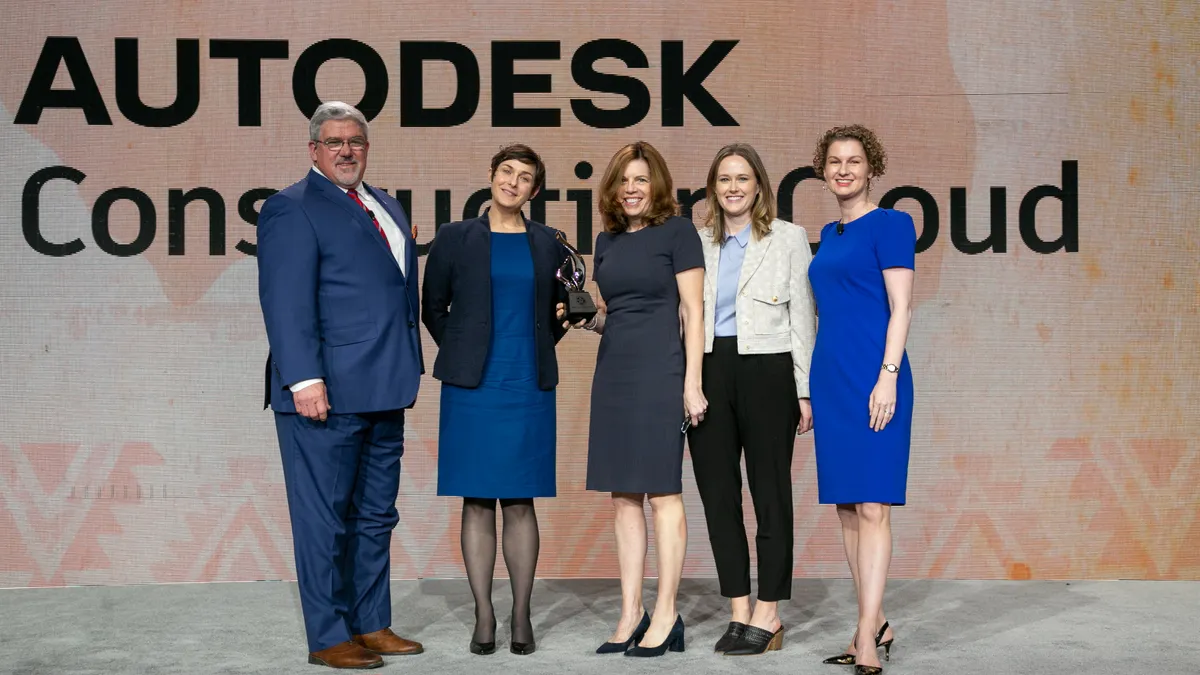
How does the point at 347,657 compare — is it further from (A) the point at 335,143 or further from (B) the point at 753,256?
(B) the point at 753,256

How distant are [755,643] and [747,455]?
56cm

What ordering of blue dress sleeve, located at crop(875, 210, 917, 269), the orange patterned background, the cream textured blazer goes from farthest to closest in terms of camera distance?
the orange patterned background
the cream textured blazer
blue dress sleeve, located at crop(875, 210, 917, 269)

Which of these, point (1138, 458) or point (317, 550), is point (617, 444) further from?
point (1138, 458)

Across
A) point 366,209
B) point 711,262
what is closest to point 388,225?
point 366,209

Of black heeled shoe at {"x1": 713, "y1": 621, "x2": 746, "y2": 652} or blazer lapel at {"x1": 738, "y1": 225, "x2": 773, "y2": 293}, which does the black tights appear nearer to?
black heeled shoe at {"x1": 713, "y1": 621, "x2": 746, "y2": 652}

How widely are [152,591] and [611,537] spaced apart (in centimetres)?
181

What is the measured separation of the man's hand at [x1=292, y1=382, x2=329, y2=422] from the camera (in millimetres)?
3320

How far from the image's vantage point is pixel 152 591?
4605 millimetres

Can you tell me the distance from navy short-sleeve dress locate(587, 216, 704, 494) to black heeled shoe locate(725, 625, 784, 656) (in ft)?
1.63

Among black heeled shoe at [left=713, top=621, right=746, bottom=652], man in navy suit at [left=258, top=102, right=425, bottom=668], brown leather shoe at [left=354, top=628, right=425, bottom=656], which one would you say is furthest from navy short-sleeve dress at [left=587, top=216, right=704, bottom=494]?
brown leather shoe at [left=354, top=628, right=425, bottom=656]

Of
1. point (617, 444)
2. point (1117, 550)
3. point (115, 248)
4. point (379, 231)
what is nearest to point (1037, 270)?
point (1117, 550)

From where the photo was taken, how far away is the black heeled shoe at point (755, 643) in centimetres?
354

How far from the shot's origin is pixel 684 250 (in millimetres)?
3506

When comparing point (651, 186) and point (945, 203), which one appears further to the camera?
point (945, 203)
